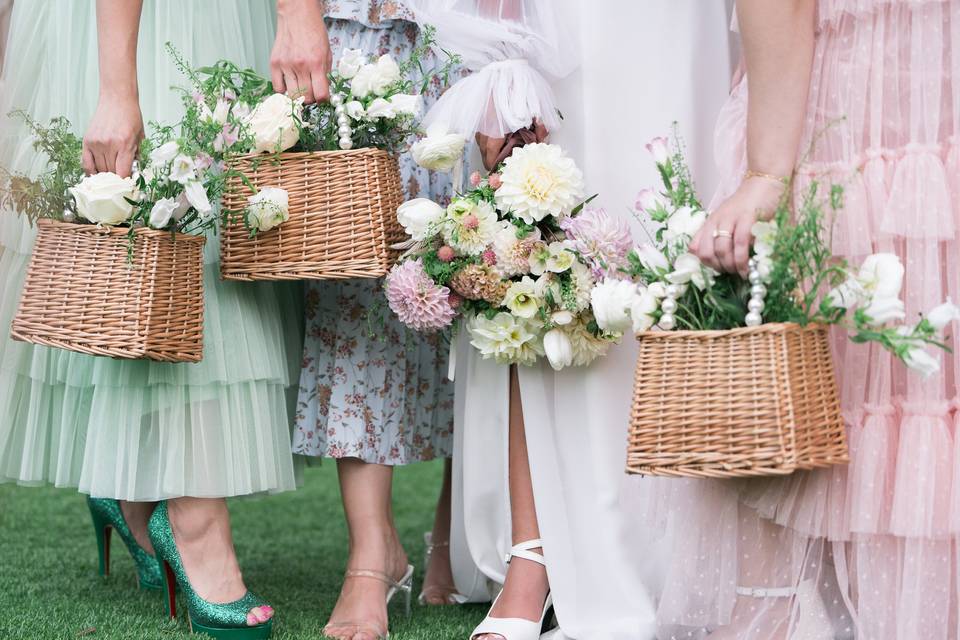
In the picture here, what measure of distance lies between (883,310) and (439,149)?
3.03 feet

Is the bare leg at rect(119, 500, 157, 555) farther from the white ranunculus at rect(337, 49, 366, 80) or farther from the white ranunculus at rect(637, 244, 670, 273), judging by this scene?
the white ranunculus at rect(637, 244, 670, 273)

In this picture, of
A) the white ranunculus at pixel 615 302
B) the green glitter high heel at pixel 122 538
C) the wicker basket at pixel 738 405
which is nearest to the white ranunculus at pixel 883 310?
the wicker basket at pixel 738 405

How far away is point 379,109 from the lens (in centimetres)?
223

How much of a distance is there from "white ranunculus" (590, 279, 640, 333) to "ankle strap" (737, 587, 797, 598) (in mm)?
545

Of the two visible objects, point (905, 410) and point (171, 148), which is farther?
point (171, 148)

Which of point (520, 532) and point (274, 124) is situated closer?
point (274, 124)

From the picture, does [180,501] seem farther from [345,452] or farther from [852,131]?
[852,131]

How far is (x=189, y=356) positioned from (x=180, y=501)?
0.40m

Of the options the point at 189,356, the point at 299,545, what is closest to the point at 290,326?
the point at 189,356

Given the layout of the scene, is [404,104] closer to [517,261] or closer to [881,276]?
[517,261]

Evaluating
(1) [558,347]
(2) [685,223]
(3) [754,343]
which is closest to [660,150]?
(2) [685,223]

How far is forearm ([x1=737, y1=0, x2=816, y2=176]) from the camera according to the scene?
5.98 ft

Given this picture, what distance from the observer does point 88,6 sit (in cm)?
248

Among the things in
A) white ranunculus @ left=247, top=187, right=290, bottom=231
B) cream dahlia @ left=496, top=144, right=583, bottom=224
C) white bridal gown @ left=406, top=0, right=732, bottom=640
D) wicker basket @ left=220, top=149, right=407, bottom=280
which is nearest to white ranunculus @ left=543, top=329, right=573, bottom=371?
white bridal gown @ left=406, top=0, right=732, bottom=640
